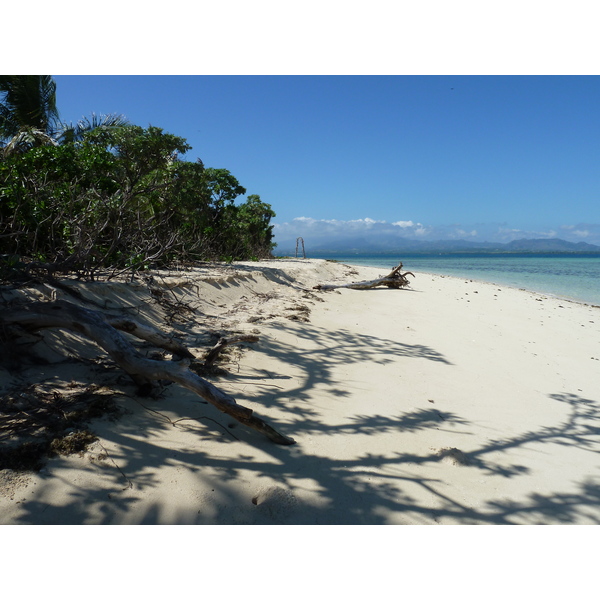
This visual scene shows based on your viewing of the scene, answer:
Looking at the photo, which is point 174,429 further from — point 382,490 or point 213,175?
point 213,175

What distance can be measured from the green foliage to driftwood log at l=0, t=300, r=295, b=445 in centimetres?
73

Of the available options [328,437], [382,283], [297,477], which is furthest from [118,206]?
[382,283]

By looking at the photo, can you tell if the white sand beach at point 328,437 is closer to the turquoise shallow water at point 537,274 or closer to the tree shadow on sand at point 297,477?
the tree shadow on sand at point 297,477

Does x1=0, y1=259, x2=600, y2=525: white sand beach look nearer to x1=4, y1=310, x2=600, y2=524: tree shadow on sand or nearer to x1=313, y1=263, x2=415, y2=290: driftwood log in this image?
x1=4, y1=310, x2=600, y2=524: tree shadow on sand

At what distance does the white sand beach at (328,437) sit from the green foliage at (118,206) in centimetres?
89

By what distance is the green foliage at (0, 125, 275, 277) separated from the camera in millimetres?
5068

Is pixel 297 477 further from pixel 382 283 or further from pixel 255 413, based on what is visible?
pixel 382 283

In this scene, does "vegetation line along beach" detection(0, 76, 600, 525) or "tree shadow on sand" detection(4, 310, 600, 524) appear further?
"vegetation line along beach" detection(0, 76, 600, 525)

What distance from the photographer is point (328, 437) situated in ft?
10.9

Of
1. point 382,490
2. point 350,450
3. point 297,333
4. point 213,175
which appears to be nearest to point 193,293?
point 297,333

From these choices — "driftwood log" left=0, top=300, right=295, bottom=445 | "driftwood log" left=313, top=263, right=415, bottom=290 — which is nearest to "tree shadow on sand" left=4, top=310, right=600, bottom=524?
"driftwood log" left=0, top=300, right=295, bottom=445

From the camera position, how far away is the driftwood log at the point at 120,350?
3.04 metres

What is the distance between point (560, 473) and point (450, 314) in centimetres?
719

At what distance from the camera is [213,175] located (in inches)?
610
